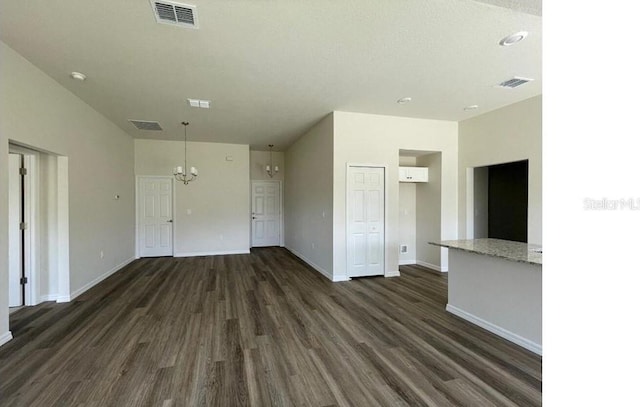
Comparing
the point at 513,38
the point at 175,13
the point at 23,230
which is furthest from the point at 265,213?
the point at 513,38

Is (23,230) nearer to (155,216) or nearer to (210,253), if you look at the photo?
(155,216)

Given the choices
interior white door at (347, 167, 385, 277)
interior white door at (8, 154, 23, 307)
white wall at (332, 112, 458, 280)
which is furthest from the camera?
interior white door at (347, 167, 385, 277)

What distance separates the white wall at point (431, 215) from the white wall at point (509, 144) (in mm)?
434

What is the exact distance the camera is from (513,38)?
288 centimetres

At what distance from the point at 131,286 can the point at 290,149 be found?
5.06 m

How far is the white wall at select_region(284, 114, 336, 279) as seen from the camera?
→ 17.8 ft

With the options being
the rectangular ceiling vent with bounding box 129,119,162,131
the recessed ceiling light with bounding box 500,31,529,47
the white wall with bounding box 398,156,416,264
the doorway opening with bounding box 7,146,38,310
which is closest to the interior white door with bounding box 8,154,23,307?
the doorway opening with bounding box 7,146,38,310

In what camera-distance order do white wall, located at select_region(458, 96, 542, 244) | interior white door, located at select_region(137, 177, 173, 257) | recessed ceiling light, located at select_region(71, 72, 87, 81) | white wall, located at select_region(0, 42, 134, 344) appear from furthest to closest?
interior white door, located at select_region(137, 177, 173, 257) → white wall, located at select_region(458, 96, 542, 244) → recessed ceiling light, located at select_region(71, 72, 87, 81) → white wall, located at select_region(0, 42, 134, 344)

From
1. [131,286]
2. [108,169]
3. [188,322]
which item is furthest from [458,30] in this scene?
[108,169]

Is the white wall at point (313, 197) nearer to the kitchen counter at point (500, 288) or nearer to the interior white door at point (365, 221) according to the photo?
the interior white door at point (365, 221)

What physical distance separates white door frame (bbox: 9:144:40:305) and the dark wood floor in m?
0.27

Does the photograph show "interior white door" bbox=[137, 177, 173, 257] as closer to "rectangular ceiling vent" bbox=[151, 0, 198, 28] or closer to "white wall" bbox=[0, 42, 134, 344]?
"white wall" bbox=[0, 42, 134, 344]

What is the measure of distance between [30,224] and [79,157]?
44.2 inches
